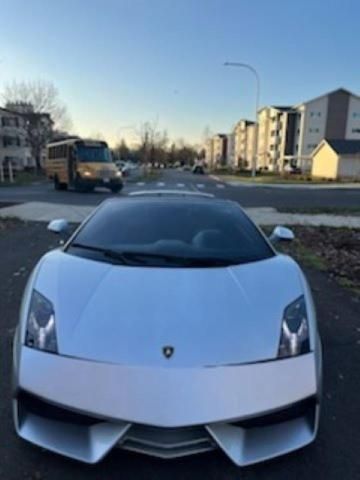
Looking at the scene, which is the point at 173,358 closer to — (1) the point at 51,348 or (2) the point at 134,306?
(2) the point at 134,306

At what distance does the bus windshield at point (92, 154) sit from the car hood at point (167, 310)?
19.5 m

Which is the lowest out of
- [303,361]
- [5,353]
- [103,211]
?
[5,353]

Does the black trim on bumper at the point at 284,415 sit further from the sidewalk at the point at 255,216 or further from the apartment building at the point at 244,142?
the apartment building at the point at 244,142

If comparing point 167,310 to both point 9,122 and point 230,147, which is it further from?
point 230,147

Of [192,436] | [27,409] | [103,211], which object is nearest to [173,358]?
[192,436]

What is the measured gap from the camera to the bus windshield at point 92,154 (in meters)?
21.3

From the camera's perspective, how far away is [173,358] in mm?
1960

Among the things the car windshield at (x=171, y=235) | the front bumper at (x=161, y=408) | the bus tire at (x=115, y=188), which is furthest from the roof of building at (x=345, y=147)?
the front bumper at (x=161, y=408)

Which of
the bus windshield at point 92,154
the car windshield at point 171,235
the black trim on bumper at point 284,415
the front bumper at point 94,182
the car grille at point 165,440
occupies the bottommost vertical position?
the front bumper at point 94,182

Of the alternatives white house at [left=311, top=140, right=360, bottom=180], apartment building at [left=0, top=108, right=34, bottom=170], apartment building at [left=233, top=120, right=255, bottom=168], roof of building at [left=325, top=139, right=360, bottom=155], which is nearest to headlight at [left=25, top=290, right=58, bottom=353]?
white house at [left=311, top=140, right=360, bottom=180]

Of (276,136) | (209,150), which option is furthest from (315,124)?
(209,150)

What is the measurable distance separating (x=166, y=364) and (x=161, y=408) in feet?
0.65

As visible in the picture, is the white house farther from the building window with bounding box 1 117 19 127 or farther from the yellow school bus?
the building window with bounding box 1 117 19 127

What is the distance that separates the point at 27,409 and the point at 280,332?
4.54 feet
